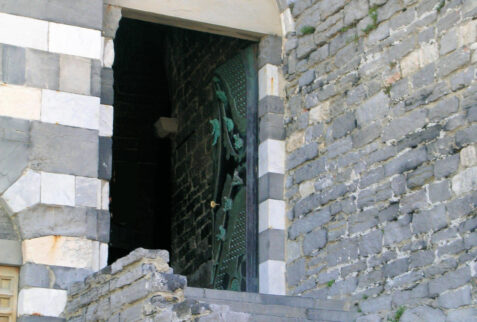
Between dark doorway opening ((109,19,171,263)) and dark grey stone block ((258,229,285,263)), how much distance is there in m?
3.03

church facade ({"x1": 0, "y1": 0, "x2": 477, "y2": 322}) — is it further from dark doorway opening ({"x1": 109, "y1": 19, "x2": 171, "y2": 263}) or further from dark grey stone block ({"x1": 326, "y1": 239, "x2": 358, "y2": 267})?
dark doorway opening ({"x1": 109, "y1": 19, "x2": 171, "y2": 263})

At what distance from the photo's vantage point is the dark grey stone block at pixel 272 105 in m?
8.80

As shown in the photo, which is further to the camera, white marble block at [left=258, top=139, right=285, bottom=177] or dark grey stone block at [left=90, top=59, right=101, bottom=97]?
white marble block at [left=258, top=139, right=285, bottom=177]

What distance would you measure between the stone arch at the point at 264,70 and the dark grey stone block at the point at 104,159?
316 mm

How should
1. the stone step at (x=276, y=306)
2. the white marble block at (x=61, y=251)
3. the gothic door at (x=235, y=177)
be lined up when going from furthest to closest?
the gothic door at (x=235, y=177) < the white marble block at (x=61, y=251) < the stone step at (x=276, y=306)

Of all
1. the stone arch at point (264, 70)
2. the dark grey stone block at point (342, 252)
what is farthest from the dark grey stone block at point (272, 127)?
the dark grey stone block at point (342, 252)

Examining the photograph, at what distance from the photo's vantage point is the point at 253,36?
9.03 m

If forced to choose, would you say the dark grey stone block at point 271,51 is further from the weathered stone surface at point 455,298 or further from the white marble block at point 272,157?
the weathered stone surface at point 455,298

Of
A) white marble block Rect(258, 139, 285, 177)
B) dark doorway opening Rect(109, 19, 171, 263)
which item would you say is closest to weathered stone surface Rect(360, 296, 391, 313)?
white marble block Rect(258, 139, 285, 177)

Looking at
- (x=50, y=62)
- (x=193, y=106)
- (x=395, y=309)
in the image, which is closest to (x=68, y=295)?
(x=50, y=62)

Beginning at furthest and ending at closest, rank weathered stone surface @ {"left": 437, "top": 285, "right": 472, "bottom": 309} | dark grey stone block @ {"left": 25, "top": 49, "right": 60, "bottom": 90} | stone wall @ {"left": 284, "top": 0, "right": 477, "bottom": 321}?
dark grey stone block @ {"left": 25, "top": 49, "right": 60, "bottom": 90}
stone wall @ {"left": 284, "top": 0, "right": 477, "bottom": 321}
weathered stone surface @ {"left": 437, "top": 285, "right": 472, "bottom": 309}

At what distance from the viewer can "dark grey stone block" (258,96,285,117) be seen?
28.9ft

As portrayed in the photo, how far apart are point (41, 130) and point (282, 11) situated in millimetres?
2511

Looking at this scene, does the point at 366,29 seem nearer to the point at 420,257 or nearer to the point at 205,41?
the point at 420,257
